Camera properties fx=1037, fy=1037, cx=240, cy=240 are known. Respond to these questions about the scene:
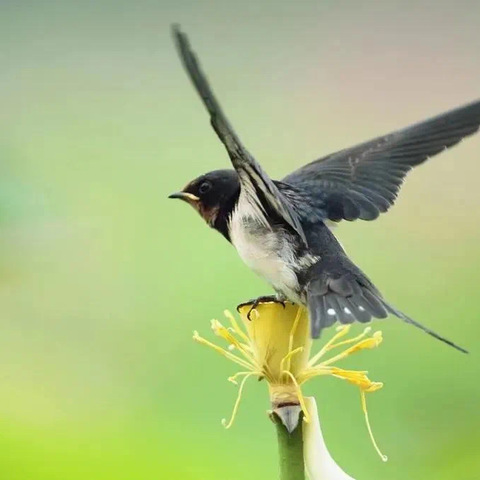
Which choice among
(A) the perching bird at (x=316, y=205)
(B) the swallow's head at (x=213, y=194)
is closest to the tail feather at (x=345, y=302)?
(A) the perching bird at (x=316, y=205)

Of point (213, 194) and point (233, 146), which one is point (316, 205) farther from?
point (233, 146)

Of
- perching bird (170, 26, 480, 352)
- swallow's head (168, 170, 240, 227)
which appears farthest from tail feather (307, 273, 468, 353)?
swallow's head (168, 170, 240, 227)

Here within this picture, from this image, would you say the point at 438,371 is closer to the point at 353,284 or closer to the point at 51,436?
the point at 51,436

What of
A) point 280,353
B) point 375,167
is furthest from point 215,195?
point 280,353

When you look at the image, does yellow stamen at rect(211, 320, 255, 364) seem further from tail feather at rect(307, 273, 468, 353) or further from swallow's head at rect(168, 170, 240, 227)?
swallow's head at rect(168, 170, 240, 227)

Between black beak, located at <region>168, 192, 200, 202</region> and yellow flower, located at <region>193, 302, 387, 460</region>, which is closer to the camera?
yellow flower, located at <region>193, 302, 387, 460</region>

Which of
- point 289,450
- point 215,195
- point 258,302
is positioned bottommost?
point 289,450
